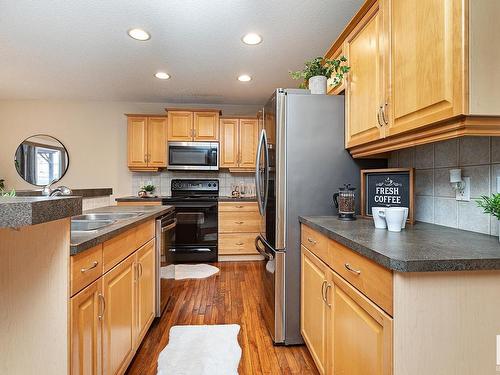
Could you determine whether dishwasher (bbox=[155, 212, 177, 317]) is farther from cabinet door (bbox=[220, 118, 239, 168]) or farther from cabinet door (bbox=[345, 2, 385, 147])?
cabinet door (bbox=[220, 118, 239, 168])

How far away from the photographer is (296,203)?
183 cm

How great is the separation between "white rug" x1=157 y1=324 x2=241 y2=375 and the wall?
3.12 m

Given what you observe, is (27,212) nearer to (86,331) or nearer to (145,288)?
(86,331)

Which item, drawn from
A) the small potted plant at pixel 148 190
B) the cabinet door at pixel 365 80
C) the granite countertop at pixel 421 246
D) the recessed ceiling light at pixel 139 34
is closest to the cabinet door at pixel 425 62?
the cabinet door at pixel 365 80

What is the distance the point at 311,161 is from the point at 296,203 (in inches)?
11.7

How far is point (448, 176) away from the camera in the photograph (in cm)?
145

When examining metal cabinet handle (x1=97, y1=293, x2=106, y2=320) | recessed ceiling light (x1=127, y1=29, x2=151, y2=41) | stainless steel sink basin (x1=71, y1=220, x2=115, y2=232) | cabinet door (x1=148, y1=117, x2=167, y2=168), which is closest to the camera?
metal cabinet handle (x1=97, y1=293, x2=106, y2=320)

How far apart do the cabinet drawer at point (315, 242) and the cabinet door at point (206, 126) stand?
107 inches

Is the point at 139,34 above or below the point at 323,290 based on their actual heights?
above

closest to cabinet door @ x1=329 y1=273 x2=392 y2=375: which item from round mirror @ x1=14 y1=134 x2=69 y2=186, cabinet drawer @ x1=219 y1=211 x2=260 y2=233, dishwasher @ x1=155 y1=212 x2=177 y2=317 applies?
dishwasher @ x1=155 y1=212 x2=177 y2=317

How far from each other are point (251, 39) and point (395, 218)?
81.1 inches

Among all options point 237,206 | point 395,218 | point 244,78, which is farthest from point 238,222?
point 395,218

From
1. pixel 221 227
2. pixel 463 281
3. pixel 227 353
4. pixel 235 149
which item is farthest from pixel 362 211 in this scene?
pixel 235 149

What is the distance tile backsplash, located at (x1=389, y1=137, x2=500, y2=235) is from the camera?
122cm
